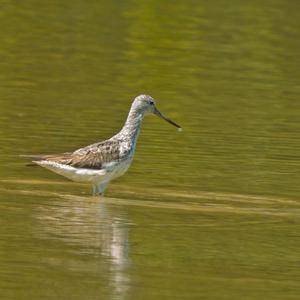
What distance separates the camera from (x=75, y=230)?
47.9 ft

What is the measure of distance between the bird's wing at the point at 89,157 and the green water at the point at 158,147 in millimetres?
362

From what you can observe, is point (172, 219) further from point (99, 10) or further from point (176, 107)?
point (99, 10)

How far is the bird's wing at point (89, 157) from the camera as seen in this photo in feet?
55.3

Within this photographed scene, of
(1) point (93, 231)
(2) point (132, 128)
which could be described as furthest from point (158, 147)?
(1) point (93, 231)

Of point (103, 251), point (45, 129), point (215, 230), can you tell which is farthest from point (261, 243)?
point (45, 129)

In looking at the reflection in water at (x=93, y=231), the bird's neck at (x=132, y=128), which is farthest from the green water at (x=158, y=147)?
the bird's neck at (x=132, y=128)

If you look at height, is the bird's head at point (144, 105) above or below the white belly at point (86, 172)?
above

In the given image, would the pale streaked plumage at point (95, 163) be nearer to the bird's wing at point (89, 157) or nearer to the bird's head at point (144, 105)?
the bird's wing at point (89, 157)

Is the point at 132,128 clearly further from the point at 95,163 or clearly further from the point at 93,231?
the point at 93,231

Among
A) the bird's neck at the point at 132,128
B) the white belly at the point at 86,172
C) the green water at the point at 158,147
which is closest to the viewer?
the green water at the point at 158,147

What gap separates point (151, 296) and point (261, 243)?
260 cm

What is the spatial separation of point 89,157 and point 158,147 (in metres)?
2.68

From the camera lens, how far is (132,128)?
17672mm

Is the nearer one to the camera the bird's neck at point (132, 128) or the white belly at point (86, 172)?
the white belly at point (86, 172)
